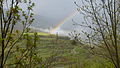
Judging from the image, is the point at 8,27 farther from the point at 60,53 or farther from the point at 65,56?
the point at 65,56

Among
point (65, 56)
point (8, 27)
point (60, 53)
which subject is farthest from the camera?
point (65, 56)

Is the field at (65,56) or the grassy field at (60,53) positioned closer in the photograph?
the grassy field at (60,53)

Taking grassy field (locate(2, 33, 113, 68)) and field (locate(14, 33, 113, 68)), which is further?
field (locate(14, 33, 113, 68))

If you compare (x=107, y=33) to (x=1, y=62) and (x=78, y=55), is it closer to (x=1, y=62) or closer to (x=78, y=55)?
(x=1, y=62)

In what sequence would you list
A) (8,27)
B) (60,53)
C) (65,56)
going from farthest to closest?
(65,56) → (60,53) → (8,27)

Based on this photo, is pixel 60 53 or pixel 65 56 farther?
pixel 65 56

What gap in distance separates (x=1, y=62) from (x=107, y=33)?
8.95 feet

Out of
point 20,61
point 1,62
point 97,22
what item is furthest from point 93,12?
point 1,62

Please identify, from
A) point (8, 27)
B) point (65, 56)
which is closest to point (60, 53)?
point (8, 27)

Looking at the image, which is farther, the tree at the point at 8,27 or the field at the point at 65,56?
the field at the point at 65,56

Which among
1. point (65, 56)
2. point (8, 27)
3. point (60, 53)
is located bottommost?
point (65, 56)

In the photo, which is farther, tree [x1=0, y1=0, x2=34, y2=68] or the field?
the field

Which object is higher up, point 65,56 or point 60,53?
point 60,53

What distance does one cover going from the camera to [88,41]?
5.13 m
